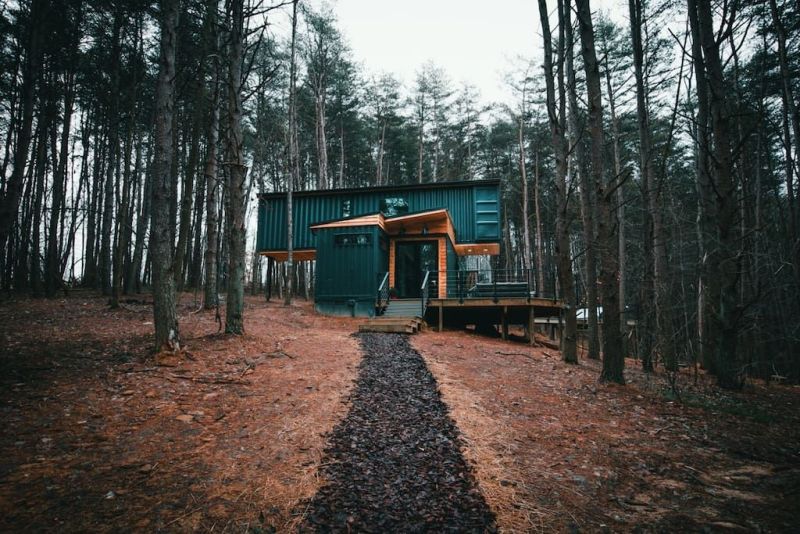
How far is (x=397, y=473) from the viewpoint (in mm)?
2820

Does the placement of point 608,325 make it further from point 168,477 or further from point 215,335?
point 215,335

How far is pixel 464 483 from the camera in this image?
8.78 ft

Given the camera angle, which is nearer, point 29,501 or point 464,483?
point 29,501

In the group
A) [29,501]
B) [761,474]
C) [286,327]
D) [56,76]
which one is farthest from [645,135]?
[56,76]

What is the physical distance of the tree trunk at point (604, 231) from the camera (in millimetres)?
5750

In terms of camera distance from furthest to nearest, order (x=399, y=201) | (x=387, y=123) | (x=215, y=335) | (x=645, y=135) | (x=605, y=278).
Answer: (x=387, y=123)
(x=399, y=201)
(x=645, y=135)
(x=215, y=335)
(x=605, y=278)

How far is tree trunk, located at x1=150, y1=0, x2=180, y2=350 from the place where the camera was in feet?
17.5

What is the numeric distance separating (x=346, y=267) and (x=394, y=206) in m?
4.75

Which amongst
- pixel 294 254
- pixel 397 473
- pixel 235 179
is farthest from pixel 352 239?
pixel 397 473

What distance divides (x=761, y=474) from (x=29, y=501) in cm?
553

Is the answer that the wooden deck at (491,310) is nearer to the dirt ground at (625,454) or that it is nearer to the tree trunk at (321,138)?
the dirt ground at (625,454)

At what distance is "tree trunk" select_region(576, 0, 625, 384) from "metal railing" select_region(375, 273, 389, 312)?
7886mm

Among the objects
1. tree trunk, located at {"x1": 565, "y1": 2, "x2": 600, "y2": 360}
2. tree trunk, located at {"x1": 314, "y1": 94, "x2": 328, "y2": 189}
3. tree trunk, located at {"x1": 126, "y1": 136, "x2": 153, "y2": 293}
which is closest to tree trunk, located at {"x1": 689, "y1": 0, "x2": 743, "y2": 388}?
tree trunk, located at {"x1": 565, "y1": 2, "x2": 600, "y2": 360}

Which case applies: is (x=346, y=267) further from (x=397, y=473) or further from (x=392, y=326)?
(x=397, y=473)
